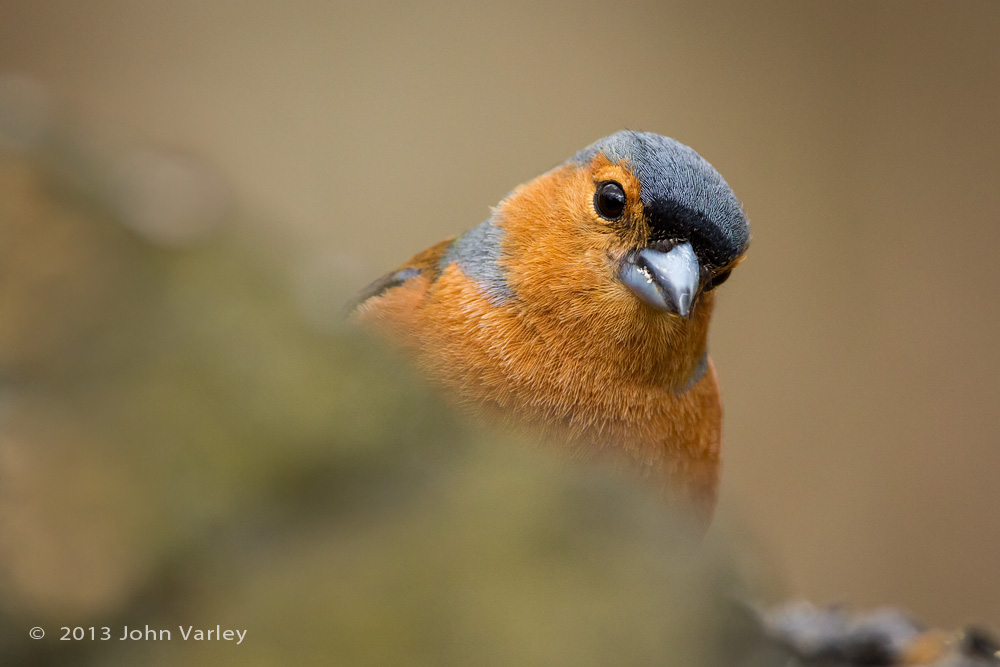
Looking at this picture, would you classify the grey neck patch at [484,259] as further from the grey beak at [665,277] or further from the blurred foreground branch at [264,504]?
the blurred foreground branch at [264,504]

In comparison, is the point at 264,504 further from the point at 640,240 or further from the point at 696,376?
the point at 696,376

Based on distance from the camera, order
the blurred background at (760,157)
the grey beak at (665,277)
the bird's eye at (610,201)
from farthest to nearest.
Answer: the blurred background at (760,157), the bird's eye at (610,201), the grey beak at (665,277)

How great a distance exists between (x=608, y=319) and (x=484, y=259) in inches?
14.6

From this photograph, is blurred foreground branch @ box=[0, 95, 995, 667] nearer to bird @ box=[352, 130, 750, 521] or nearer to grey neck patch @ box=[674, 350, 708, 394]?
bird @ box=[352, 130, 750, 521]

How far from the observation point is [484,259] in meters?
2.04

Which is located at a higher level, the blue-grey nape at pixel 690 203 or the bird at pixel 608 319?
the blue-grey nape at pixel 690 203

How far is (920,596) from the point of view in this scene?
4.36m

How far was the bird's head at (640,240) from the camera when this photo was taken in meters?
1.80

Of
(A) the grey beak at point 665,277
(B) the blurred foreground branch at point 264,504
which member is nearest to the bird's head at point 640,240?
(A) the grey beak at point 665,277

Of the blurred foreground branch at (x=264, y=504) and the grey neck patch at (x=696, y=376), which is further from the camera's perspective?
the grey neck patch at (x=696, y=376)

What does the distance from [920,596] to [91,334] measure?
14.4 ft

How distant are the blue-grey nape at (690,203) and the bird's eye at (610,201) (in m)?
0.05

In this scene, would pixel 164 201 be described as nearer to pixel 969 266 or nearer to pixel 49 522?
pixel 49 522

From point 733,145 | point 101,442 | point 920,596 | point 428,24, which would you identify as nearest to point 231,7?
point 428,24
